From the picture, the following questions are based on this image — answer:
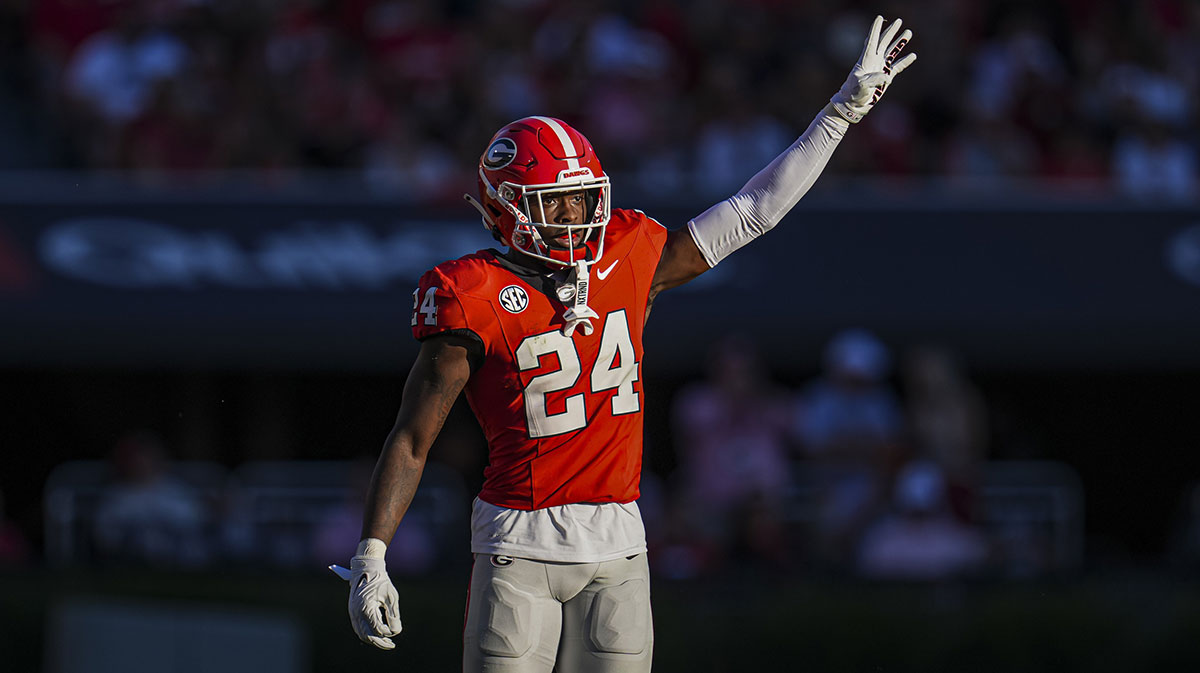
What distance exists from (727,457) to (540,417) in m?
5.06

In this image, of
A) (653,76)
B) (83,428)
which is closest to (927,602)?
(653,76)

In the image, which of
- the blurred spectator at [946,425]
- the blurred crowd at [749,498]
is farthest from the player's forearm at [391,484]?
the blurred spectator at [946,425]

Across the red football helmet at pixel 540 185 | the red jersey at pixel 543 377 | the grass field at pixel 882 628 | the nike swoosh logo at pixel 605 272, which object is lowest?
the grass field at pixel 882 628

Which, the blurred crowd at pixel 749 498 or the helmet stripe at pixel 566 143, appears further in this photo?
the blurred crowd at pixel 749 498

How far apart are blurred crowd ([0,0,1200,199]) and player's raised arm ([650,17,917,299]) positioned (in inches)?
200

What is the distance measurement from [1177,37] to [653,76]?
12.5 ft

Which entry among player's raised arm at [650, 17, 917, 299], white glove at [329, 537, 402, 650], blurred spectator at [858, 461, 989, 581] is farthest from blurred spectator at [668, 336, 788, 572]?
white glove at [329, 537, 402, 650]

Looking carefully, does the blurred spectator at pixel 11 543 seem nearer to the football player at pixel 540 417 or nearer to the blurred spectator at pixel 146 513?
the blurred spectator at pixel 146 513

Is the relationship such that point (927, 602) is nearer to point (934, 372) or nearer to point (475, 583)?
point (934, 372)

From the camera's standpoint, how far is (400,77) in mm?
11297

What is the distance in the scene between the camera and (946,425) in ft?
30.9

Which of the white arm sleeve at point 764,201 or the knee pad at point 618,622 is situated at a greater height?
the white arm sleeve at point 764,201

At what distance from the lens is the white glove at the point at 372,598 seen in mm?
4227

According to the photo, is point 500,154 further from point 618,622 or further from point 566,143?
point 618,622
